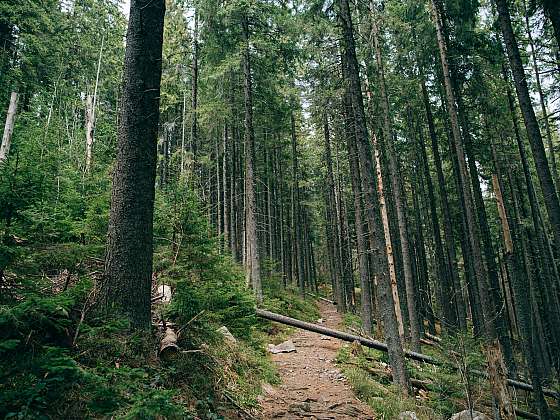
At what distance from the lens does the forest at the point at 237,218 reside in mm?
3330

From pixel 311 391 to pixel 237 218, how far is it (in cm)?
1662

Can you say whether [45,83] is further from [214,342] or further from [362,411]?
[362,411]

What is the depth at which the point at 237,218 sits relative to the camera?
2350cm

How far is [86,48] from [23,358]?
21873 mm

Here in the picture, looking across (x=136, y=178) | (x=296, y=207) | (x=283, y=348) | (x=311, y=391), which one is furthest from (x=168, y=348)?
(x=296, y=207)

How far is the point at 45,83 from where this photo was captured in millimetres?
18016

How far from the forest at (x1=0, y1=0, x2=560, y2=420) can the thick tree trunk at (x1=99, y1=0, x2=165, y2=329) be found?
21 millimetres

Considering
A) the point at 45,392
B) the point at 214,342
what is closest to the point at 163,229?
the point at 214,342

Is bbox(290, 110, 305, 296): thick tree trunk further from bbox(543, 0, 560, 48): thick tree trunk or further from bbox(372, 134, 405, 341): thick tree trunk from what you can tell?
bbox(543, 0, 560, 48): thick tree trunk

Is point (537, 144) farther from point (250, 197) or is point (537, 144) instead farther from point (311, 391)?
point (250, 197)

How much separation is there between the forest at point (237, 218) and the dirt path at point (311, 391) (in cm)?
7

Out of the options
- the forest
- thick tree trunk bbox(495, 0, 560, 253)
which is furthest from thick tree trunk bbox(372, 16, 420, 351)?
thick tree trunk bbox(495, 0, 560, 253)

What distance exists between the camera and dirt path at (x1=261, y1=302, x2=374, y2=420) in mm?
6160

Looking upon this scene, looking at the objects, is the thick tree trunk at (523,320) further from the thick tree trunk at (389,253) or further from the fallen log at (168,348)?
the fallen log at (168,348)
